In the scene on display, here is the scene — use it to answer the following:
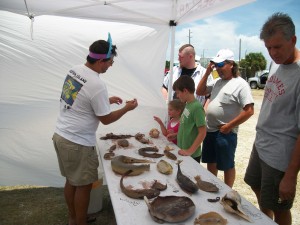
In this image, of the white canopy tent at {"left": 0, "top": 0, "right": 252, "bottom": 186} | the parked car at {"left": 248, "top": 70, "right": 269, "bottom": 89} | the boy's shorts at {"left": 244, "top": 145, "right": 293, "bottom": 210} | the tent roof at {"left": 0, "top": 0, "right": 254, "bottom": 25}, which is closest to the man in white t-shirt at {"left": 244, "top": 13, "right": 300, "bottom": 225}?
the boy's shorts at {"left": 244, "top": 145, "right": 293, "bottom": 210}

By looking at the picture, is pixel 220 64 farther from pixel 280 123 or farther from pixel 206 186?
pixel 206 186

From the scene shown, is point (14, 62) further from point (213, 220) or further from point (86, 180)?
point (213, 220)

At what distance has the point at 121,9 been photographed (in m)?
3.88

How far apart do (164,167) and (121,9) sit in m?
2.60

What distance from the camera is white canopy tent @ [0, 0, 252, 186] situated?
375 centimetres

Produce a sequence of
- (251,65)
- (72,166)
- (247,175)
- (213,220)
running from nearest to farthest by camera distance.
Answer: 1. (213,220)
2. (247,175)
3. (72,166)
4. (251,65)

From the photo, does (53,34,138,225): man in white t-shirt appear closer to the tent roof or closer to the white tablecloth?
the white tablecloth

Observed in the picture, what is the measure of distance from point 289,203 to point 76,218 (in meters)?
1.90

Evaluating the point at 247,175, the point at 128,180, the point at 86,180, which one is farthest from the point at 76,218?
the point at 247,175

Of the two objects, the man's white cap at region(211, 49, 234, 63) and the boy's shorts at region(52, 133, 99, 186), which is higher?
the man's white cap at region(211, 49, 234, 63)

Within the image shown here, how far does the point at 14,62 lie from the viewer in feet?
12.5

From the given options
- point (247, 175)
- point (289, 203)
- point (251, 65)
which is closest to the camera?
point (289, 203)

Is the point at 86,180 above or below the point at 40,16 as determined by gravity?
below

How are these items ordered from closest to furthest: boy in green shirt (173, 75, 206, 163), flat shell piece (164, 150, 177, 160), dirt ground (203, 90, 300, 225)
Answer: flat shell piece (164, 150, 177, 160)
boy in green shirt (173, 75, 206, 163)
dirt ground (203, 90, 300, 225)
